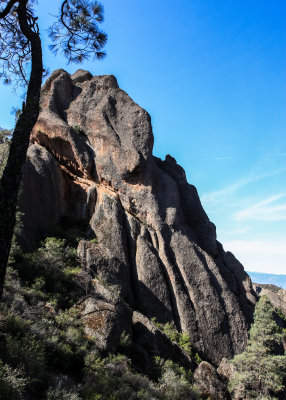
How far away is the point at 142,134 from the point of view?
1085 inches

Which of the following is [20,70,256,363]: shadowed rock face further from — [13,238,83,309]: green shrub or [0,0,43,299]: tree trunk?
[0,0,43,299]: tree trunk

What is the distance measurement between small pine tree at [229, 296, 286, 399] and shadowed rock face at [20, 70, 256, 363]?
274 centimetres

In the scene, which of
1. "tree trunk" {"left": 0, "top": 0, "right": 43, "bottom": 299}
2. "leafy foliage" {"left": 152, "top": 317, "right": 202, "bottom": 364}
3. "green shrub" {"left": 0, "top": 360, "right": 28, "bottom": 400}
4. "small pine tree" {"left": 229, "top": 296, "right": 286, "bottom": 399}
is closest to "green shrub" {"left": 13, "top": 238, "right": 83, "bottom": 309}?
"green shrub" {"left": 0, "top": 360, "right": 28, "bottom": 400}

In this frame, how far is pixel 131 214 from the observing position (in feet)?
82.1

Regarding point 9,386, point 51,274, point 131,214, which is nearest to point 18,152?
point 9,386

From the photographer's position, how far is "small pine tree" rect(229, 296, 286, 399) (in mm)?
15727

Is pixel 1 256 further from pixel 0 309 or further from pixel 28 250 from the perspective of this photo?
pixel 28 250

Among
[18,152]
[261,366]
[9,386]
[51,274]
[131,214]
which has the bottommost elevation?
[261,366]

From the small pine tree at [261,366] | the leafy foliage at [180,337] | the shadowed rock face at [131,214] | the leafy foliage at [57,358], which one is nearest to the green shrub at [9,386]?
the leafy foliage at [57,358]

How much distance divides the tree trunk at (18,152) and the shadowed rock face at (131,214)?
13.4 meters

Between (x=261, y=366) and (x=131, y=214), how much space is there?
1480 centimetres

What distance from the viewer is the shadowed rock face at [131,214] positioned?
66.8 ft

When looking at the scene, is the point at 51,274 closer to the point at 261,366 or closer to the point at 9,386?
the point at 9,386

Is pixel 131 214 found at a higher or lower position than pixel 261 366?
higher
